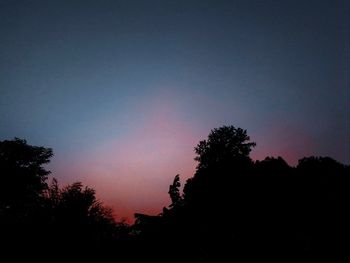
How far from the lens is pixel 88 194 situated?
1573 cm

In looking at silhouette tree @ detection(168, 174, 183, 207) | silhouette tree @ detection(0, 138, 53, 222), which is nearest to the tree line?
silhouette tree @ detection(168, 174, 183, 207)

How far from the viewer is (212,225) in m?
14.7

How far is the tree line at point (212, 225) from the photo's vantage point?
44.0ft

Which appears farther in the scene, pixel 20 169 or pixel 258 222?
pixel 20 169

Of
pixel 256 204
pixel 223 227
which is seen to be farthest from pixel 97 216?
pixel 256 204

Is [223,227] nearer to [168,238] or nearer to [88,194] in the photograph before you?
[168,238]

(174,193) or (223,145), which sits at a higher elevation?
(223,145)

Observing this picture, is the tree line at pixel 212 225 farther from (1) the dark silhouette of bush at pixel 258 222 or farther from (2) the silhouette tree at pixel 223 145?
(2) the silhouette tree at pixel 223 145

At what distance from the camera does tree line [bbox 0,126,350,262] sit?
1342 cm

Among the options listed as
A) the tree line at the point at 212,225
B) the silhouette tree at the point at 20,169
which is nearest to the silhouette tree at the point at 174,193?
the tree line at the point at 212,225

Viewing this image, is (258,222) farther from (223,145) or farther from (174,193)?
(223,145)

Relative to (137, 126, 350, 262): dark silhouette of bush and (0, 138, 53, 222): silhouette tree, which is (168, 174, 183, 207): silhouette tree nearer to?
(137, 126, 350, 262): dark silhouette of bush

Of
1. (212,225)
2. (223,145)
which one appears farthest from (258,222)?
(223,145)

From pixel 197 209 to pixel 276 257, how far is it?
4.01m
